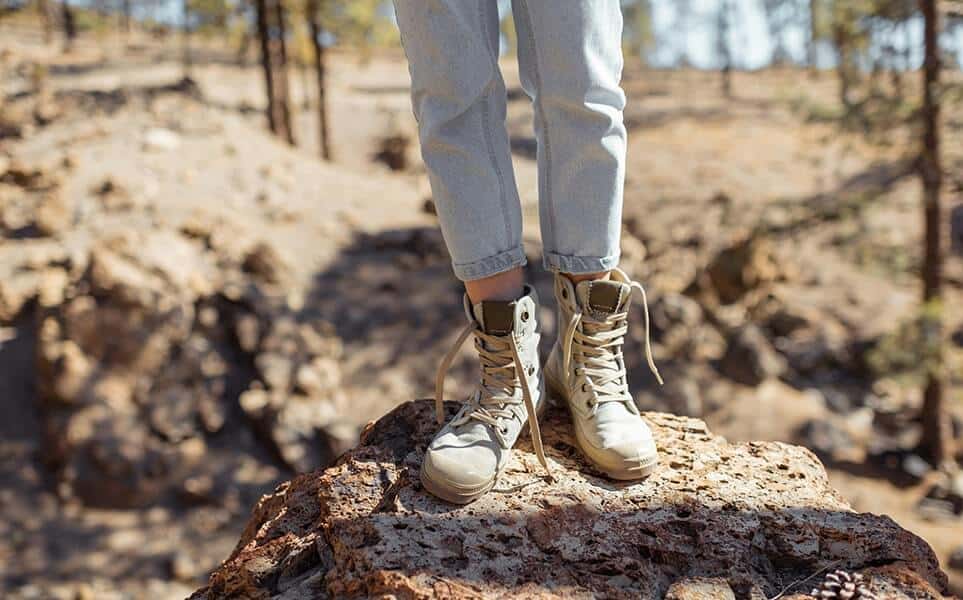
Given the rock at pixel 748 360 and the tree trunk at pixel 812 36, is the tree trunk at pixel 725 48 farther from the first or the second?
the rock at pixel 748 360

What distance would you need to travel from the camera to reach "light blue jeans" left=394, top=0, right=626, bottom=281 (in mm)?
1579

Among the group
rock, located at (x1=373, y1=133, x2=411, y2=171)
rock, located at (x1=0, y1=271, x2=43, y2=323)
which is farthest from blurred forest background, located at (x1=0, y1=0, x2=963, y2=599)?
rock, located at (x1=373, y1=133, x2=411, y2=171)

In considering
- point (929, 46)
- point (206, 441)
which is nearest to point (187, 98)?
point (206, 441)

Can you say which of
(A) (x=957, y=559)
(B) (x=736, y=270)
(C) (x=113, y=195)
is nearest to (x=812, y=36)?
(B) (x=736, y=270)

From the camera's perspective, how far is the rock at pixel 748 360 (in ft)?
28.1

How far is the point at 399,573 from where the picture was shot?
1.37 m

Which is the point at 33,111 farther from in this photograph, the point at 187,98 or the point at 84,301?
the point at 84,301

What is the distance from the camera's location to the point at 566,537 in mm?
1535

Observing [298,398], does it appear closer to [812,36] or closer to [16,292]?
[16,292]

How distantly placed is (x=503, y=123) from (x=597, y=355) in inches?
22.5

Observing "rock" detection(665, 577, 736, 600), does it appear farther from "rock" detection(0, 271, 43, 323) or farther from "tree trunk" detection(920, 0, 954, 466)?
"rock" detection(0, 271, 43, 323)

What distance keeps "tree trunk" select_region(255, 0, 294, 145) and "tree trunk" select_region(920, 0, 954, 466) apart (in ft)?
29.4

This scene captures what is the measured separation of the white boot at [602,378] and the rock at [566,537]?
0.25 feet

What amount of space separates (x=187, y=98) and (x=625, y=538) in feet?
39.5
